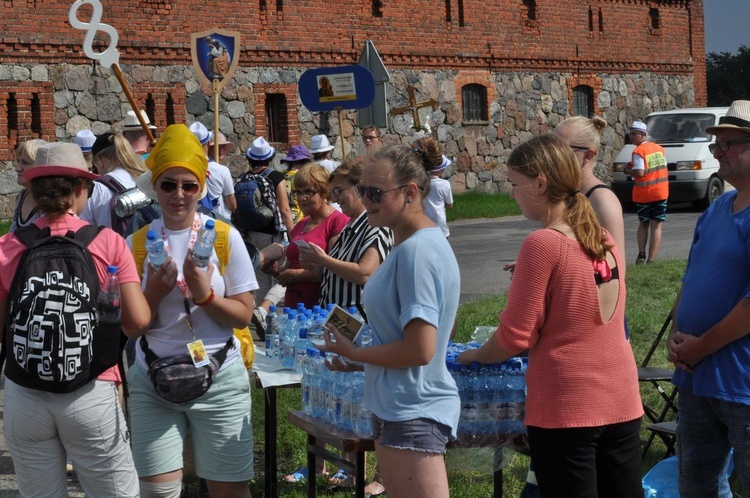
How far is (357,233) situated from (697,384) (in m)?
2.25

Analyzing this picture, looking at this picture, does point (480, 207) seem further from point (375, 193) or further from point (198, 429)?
point (375, 193)

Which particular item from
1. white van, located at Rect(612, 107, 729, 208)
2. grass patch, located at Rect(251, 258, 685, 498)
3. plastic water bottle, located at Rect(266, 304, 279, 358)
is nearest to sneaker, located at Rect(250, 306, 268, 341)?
grass patch, located at Rect(251, 258, 685, 498)

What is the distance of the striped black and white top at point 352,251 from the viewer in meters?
5.95

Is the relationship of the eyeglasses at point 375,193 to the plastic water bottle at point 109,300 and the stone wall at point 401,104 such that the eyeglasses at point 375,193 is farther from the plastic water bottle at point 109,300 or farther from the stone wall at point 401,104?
the stone wall at point 401,104

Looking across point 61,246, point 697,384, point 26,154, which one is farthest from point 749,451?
point 26,154

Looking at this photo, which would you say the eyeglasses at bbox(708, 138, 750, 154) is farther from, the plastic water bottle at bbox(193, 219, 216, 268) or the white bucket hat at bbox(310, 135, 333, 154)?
the white bucket hat at bbox(310, 135, 333, 154)

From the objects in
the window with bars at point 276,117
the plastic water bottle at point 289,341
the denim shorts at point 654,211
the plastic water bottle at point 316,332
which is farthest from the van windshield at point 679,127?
the plastic water bottle at point 316,332

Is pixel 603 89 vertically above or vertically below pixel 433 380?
above

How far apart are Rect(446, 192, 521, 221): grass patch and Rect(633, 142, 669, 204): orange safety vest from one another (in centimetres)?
691

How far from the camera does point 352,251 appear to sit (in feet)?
19.7

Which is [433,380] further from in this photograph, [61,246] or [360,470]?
[61,246]

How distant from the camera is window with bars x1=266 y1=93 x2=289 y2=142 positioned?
74.4 ft

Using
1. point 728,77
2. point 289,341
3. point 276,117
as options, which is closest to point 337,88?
point 289,341

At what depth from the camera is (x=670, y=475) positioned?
543cm
